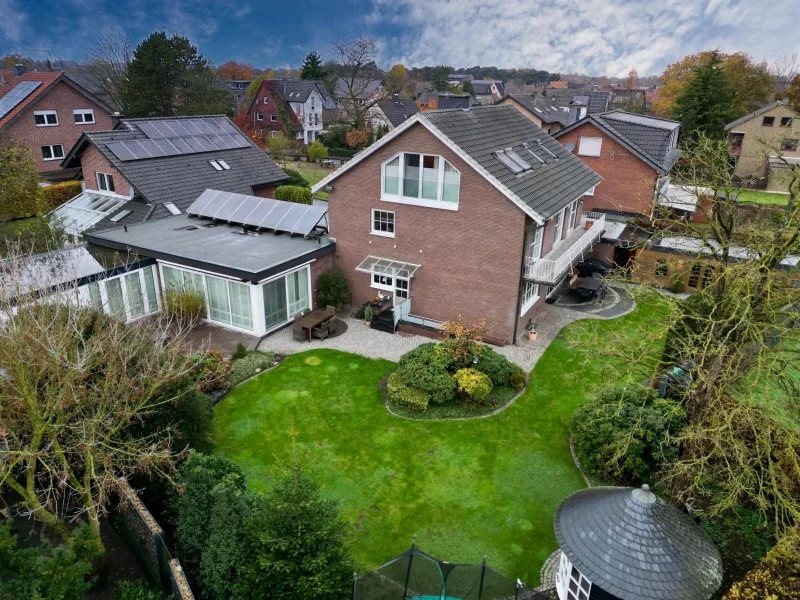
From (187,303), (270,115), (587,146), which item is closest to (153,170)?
(187,303)

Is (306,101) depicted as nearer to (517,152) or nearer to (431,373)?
(517,152)

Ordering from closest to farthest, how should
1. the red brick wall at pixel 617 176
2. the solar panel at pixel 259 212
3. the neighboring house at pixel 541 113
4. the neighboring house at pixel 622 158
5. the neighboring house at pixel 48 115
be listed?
the solar panel at pixel 259 212
the neighboring house at pixel 622 158
the red brick wall at pixel 617 176
the neighboring house at pixel 48 115
the neighboring house at pixel 541 113

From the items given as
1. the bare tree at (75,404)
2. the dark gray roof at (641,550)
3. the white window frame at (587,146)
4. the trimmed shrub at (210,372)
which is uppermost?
the white window frame at (587,146)

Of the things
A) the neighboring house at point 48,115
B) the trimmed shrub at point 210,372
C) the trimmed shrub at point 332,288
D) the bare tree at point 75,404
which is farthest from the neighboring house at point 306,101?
the bare tree at point 75,404

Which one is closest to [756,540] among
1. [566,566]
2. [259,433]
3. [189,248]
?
[566,566]

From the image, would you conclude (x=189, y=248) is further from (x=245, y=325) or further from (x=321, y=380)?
(x=321, y=380)

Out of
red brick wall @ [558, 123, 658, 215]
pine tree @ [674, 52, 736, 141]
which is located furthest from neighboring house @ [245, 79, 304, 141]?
pine tree @ [674, 52, 736, 141]

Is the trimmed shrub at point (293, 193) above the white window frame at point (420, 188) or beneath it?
beneath

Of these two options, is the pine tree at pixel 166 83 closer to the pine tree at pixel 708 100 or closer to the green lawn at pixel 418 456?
the green lawn at pixel 418 456

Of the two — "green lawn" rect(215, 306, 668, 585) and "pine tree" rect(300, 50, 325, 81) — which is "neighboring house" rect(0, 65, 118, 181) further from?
"pine tree" rect(300, 50, 325, 81)
